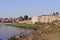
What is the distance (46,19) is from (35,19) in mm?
9152

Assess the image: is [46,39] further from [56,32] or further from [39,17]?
[39,17]

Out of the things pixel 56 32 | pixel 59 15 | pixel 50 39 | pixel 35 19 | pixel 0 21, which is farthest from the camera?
pixel 0 21

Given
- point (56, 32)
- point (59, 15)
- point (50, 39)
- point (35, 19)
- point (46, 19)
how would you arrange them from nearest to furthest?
point (50, 39), point (56, 32), point (59, 15), point (46, 19), point (35, 19)

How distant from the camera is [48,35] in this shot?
46.0 ft

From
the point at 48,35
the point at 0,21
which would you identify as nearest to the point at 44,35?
the point at 48,35

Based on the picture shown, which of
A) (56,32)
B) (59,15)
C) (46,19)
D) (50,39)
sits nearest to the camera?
(50,39)

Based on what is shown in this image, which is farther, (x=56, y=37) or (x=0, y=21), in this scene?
(x=0, y=21)

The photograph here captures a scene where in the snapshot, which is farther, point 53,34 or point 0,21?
point 0,21

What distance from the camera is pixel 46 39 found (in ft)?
44.2

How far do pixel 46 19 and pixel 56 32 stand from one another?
89710 millimetres

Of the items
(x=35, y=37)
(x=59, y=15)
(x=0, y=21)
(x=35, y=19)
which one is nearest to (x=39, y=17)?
(x=35, y=19)

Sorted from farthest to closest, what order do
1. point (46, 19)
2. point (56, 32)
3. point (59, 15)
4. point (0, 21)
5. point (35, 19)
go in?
point (0, 21) → point (35, 19) → point (46, 19) → point (59, 15) → point (56, 32)

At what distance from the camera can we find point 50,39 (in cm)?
1320

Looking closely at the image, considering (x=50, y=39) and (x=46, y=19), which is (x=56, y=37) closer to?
(x=50, y=39)
